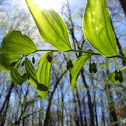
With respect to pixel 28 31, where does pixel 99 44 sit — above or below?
below

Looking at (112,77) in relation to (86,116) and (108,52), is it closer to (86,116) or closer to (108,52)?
(108,52)

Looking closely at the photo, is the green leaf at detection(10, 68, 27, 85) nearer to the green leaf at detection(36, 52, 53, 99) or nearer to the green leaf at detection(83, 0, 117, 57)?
the green leaf at detection(36, 52, 53, 99)

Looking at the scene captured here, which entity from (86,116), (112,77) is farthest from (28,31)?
(86,116)

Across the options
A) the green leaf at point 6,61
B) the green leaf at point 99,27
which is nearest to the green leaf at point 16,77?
the green leaf at point 6,61

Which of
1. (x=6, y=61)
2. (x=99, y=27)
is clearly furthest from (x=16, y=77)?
(x=99, y=27)

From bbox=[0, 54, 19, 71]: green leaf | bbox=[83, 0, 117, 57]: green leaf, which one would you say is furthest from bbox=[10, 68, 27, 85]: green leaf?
bbox=[83, 0, 117, 57]: green leaf

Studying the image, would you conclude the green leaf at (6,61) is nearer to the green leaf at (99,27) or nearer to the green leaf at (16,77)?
the green leaf at (16,77)

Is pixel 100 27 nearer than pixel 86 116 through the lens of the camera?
Yes

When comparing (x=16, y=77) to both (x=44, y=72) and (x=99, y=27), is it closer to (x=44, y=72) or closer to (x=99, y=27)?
(x=44, y=72)
